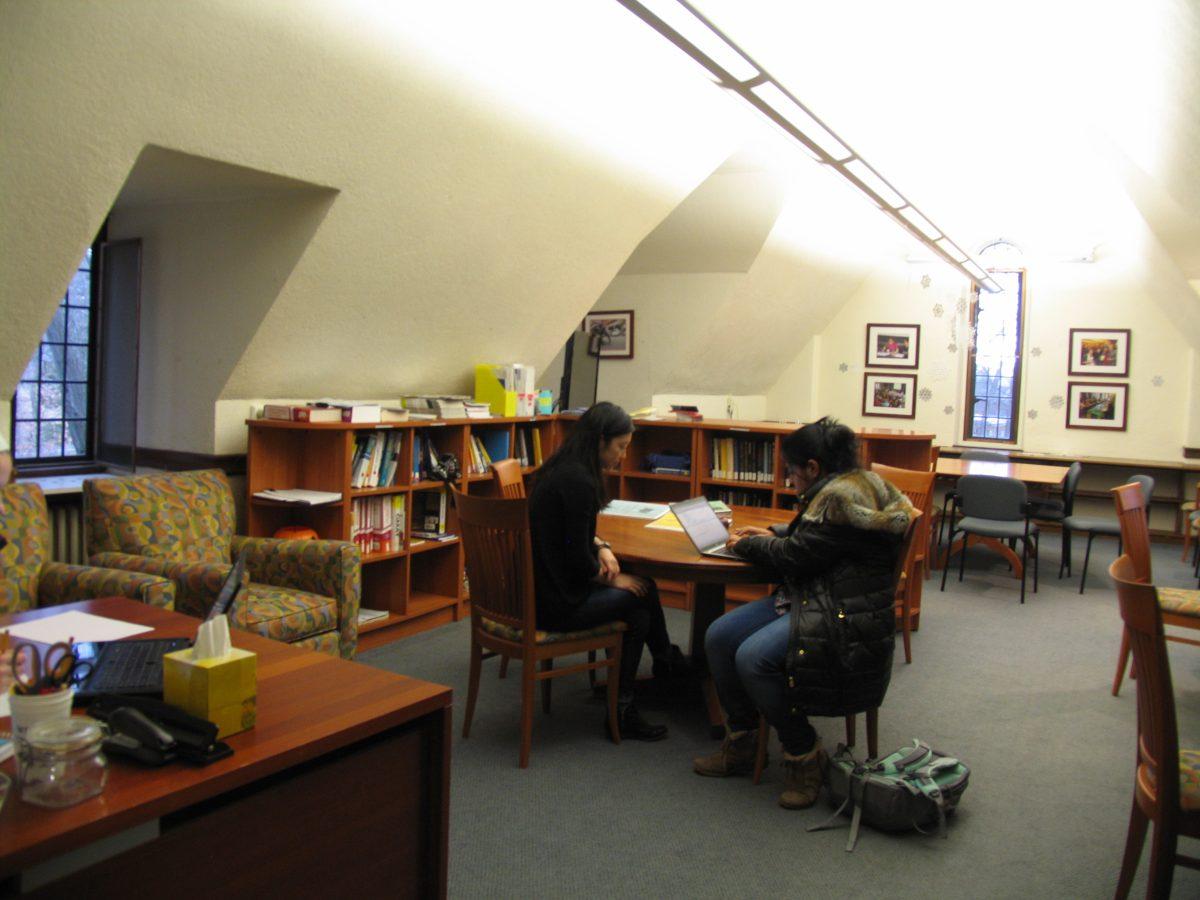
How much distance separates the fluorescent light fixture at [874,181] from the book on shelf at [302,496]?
3268 millimetres

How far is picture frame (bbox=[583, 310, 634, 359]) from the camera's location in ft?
27.7

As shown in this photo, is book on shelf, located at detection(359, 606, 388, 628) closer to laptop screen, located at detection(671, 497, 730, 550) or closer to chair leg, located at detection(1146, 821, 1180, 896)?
laptop screen, located at detection(671, 497, 730, 550)

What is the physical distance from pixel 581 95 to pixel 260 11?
1811 mm

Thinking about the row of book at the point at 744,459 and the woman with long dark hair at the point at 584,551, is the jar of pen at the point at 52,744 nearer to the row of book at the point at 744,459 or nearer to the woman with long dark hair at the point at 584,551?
the woman with long dark hair at the point at 584,551

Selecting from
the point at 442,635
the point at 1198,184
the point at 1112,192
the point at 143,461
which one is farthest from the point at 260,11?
the point at 1112,192

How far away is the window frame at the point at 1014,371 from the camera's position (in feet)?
32.4

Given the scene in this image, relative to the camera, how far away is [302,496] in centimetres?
447

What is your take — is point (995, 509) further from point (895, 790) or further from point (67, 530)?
point (67, 530)

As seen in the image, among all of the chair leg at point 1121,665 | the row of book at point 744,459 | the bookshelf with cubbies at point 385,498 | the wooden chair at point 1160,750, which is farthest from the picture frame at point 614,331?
the wooden chair at point 1160,750

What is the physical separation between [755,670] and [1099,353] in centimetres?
809

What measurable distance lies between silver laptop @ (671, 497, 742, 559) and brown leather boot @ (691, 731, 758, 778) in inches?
26.5

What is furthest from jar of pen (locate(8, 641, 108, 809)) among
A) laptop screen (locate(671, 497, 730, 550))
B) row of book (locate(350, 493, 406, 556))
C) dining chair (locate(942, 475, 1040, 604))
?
dining chair (locate(942, 475, 1040, 604))

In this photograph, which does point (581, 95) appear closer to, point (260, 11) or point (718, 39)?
point (718, 39)

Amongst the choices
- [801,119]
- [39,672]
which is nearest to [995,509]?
[801,119]
